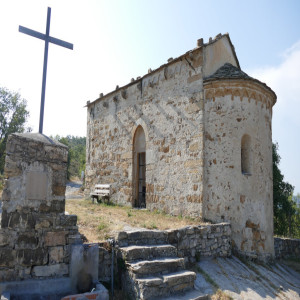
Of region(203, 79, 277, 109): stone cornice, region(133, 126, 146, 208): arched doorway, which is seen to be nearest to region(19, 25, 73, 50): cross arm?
region(203, 79, 277, 109): stone cornice

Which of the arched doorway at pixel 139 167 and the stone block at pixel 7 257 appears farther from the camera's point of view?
the arched doorway at pixel 139 167

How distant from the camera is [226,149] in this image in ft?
25.7

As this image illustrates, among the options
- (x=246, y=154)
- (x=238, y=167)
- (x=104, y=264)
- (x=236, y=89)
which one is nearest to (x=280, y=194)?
(x=246, y=154)

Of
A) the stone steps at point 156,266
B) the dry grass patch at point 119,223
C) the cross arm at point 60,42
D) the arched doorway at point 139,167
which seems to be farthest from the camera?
the arched doorway at point 139,167

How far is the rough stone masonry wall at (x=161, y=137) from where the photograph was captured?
8.43 metres

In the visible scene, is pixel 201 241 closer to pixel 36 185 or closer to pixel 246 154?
pixel 246 154

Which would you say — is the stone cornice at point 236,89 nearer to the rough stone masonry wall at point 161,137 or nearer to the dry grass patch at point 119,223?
the rough stone masonry wall at point 161,137

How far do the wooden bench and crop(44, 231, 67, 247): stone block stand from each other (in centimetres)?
725

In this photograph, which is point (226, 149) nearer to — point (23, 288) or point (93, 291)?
point (93, 291)

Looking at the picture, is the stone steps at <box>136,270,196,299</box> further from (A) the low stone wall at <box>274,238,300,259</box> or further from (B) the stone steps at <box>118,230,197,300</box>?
(A) the low stone wall at <box>274,238,300,259</box>

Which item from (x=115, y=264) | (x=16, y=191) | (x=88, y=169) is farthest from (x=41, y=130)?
(x=88, y=169)

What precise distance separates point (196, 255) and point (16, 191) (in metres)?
4.10

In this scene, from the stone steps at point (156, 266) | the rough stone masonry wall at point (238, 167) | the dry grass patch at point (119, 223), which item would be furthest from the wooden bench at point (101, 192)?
the stone steps at point (156, 266)

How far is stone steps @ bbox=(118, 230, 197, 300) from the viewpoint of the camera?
4280 mm
